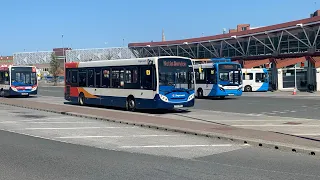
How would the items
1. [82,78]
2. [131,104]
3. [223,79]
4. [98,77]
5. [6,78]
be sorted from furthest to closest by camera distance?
[6,78]
[223,79]
[82,78]
[98,77]
[131,104]

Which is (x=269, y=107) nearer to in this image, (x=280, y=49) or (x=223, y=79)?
(x=223, y=79)

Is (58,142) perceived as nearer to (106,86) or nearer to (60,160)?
(60,160)

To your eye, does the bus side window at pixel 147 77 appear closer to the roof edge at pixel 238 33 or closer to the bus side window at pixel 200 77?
the bus side window at pixel 200 77

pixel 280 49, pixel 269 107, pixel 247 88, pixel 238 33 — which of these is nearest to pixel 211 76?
pixel 269 107

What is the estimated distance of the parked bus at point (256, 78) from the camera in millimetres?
50250

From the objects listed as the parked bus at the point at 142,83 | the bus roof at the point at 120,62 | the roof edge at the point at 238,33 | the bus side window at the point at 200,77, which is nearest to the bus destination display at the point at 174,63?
the parked bus at the point at 142,83

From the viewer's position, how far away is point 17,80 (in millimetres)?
36594

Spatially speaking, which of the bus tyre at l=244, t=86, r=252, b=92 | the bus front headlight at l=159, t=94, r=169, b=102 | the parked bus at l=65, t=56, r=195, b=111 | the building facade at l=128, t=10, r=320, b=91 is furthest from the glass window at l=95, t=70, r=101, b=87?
the building facade at l=128, t=10, r=320, b=91

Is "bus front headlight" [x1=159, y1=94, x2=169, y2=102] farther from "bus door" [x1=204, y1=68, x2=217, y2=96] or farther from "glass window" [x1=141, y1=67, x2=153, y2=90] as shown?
"bus door" [x1=204, y1=68, x2=217, y2=96]

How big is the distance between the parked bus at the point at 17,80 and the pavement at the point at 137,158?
74.5 ft

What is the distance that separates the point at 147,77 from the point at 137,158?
11.7 metres

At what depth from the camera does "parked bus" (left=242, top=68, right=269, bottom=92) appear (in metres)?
50.2

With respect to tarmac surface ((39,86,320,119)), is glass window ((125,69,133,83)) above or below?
above

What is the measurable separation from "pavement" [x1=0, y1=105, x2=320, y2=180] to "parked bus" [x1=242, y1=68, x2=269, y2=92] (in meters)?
37.4
